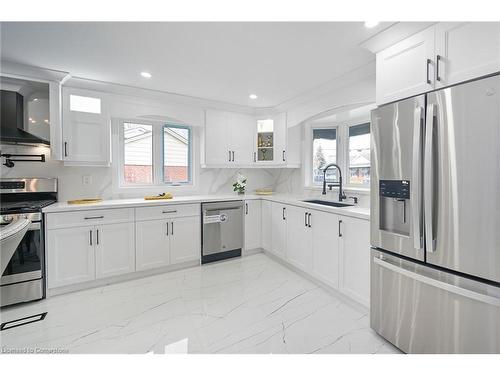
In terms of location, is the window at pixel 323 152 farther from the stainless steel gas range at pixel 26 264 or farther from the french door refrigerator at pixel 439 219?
the stainless steel gas range at pixel 26 264

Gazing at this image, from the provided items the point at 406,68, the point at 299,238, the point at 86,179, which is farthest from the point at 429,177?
the point at 86,179

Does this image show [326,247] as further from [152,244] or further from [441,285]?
[152,244]

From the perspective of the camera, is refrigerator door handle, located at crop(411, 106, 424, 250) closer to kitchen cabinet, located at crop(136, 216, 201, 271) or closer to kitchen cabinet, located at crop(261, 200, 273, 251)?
kitchen cabinet, located at crop(261, 200, 273, 251)

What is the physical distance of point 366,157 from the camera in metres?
3.04

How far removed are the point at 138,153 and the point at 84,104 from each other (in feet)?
2.78

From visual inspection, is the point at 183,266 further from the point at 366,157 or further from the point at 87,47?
the point at 366,157

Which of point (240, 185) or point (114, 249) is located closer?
point (114, 249)

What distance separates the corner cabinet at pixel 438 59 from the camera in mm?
1260

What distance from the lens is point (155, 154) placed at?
3502mm

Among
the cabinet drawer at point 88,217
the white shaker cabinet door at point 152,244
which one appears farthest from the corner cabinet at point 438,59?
the cabinet drawer at point 88,217

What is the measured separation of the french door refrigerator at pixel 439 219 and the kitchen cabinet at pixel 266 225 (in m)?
1.84

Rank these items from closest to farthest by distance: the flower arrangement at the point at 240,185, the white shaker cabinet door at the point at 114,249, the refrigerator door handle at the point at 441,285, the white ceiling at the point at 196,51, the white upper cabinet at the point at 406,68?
the refrigerator door handle at the point at 441,285 < the white upper cabinet at the point at 406,68 < the white ceiling at the point at 196,51 < the white shaker cabinet door at the point at 114,249 < the flower arrangement at the point at 240,185
